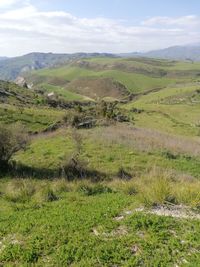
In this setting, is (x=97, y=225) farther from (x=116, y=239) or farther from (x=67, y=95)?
(x=67, y=95)

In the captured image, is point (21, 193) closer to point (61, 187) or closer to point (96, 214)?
point (61, 187)

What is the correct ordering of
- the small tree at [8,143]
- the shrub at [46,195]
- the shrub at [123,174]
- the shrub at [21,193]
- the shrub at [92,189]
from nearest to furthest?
the shrub at [46,195], the shrub at [21,193], the shrub at [92,189], the shrub at [123,174], the small tree at [8,143]

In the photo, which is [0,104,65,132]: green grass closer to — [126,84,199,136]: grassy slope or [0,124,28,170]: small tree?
Result: [126,84,199,136]: grassy slope

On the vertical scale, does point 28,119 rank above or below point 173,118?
above

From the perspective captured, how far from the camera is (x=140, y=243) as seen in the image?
29.1ft

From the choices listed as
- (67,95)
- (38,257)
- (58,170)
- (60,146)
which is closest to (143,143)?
(60,146)

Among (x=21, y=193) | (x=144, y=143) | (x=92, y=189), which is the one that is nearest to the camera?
(x=21, y=193)

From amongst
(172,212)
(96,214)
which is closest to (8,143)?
(96,214)

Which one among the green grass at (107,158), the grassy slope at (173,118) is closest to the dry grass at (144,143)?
the green grass at (107,158)

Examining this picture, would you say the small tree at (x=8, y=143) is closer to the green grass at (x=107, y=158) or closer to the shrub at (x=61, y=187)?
the green grass at (x=107, y=158)

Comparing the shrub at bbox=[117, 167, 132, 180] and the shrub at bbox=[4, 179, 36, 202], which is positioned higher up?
the shrub at bbox=[4, 179, 36, 202]

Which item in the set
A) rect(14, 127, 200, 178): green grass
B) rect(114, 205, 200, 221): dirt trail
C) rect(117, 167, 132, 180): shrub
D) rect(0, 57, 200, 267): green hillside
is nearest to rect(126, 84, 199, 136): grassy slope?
rect(14, 127, 200, 178): green grass

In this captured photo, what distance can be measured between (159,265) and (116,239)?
1.47 m

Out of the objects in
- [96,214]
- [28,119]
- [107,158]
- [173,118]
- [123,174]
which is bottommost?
[173,118]
